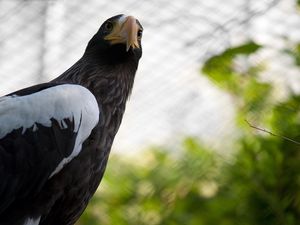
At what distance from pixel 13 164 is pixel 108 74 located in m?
0.65

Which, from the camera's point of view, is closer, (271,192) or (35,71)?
(271,192)

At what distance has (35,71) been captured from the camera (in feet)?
18.9

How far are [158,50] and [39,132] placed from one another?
2.76 meters

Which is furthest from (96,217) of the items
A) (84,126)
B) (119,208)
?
(84,126)

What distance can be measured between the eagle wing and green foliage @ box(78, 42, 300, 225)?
0.78m

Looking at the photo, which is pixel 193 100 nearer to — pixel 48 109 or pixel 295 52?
pixel 295 52

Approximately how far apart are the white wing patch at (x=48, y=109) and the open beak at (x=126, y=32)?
14.9 inches

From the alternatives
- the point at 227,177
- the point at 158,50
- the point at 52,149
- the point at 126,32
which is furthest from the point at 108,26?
the point at 158,50

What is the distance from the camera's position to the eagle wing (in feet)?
9.79

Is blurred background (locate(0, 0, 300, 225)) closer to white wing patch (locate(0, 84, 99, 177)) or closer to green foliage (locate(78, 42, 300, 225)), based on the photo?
green foliage (locate(78, 42, 300, 225))

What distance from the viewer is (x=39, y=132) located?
310cm

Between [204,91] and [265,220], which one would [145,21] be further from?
[265,220]

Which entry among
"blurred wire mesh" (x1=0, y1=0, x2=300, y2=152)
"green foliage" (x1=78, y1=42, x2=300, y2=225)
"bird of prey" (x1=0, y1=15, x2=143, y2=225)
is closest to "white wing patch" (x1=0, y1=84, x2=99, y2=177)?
"bird of prey" (x1=0, y1=15, x2=143, y2=225)

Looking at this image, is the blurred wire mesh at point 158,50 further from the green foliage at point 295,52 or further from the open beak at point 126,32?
the open beak at point 126,32
